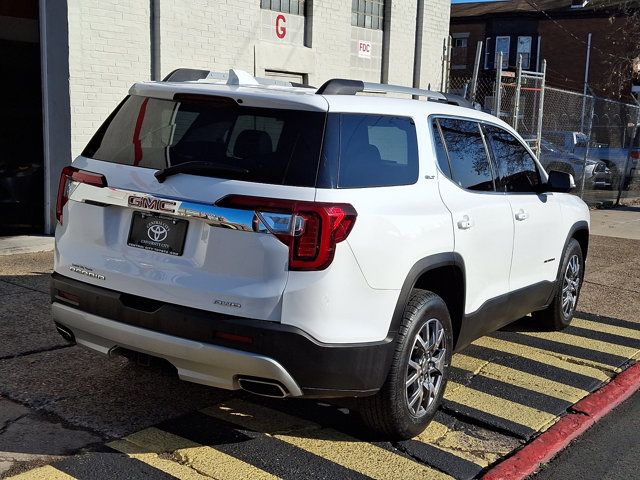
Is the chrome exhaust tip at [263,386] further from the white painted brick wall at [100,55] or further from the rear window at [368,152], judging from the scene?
the white painted brick wall at [100,55]

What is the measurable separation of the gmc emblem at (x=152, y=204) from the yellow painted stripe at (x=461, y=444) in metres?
1.93

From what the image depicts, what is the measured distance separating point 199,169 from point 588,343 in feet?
13.9

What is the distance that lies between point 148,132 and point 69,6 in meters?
6.06

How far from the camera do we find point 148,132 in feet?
13.4

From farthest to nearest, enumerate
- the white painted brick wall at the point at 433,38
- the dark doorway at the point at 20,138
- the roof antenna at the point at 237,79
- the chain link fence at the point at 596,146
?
1. the chain link fence at the point at 596,146
2. the white painted brick wall at the point at 433,38
3. the dark doorway at the point at 20,138
4. the roof antenna at the point at 237,79

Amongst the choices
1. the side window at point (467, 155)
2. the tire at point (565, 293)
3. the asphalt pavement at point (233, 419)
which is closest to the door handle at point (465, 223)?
the side window at point (467, 155)

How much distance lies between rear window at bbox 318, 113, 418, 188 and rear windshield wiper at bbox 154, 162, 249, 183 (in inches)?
17.0

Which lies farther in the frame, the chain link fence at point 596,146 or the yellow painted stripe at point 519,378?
the chain link fence at point 596,146

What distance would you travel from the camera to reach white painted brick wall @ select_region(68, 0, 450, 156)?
379 inches

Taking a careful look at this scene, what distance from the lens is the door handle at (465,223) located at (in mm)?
4492

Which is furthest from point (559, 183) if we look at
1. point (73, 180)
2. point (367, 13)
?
point (367, 13)

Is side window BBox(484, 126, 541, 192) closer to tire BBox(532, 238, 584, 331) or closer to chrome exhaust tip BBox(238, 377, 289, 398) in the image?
tire BBox(532, 238, 584, 331)

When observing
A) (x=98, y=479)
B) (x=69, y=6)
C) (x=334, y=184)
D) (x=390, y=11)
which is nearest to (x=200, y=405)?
(x=98, y=479)

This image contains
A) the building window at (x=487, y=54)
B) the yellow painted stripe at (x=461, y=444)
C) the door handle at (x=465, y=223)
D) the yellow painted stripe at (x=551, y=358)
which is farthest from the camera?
the building window at (x=487, y=54)
